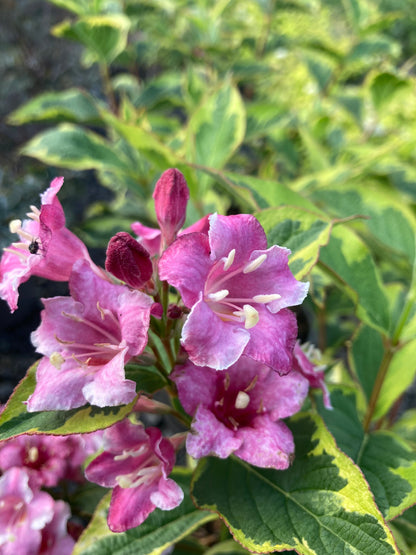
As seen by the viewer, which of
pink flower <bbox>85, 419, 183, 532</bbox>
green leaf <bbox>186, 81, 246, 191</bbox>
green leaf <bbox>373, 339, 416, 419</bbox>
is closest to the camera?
pink flower <bbox>85, 419, 183, 532</bbox>

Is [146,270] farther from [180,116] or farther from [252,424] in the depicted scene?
[180,116]

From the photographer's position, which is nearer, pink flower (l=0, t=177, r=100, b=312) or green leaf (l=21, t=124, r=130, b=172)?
pink flower (l=0, t=177, r=100, b=312)

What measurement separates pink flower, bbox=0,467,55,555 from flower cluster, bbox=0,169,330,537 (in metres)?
0.21

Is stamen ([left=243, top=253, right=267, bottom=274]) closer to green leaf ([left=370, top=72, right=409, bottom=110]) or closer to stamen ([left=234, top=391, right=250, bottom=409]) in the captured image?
stamen ([left=234, top=391, right=250, bottom=409])

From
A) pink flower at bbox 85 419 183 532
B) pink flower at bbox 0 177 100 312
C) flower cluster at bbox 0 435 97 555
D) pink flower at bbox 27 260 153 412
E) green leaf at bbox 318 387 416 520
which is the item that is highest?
pink flower at bbox 0 177 100 312

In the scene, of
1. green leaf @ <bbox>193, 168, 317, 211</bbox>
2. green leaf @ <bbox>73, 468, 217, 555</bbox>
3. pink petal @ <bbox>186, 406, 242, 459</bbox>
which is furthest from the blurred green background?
green leaf @ <bbox>73, 468, 217, 555</bbox>

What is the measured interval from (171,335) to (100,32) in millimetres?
1123

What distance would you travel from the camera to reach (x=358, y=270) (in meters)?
0.82

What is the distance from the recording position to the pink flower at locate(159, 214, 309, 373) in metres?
0.47

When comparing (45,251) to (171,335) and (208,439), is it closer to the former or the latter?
(171,335)

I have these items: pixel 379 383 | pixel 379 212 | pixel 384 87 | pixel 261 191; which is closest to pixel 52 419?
pixel 261 191

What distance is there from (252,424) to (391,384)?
43 cm

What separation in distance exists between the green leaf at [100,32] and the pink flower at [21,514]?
113cm

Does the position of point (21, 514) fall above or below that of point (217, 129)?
below
